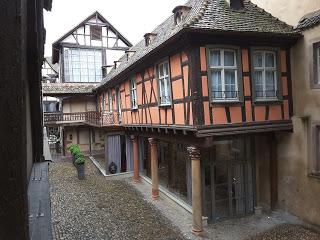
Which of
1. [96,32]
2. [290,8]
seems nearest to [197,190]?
[290,8]

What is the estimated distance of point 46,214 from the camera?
2.88 m

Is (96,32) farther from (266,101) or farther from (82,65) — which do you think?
(266,101)

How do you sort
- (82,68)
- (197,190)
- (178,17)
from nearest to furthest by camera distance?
(197,190)
(178,17)
(82,68)

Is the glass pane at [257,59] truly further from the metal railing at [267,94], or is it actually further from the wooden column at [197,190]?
the wooden column at [197,190]

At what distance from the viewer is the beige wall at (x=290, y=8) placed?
9867 millimetres

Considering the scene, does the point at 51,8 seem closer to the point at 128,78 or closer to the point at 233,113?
the point at 233,113

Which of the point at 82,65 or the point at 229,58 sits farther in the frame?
the point at 82,65

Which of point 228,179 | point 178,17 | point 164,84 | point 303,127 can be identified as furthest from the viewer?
point 164,84

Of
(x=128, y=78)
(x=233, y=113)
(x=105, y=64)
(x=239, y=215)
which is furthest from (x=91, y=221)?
(x=105, y=64)

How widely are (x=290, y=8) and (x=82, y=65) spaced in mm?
21070

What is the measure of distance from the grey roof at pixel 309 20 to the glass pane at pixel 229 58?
2.48 m

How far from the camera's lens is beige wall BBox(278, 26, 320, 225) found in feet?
32.0

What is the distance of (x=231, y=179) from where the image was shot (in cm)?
1144

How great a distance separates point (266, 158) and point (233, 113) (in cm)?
301
